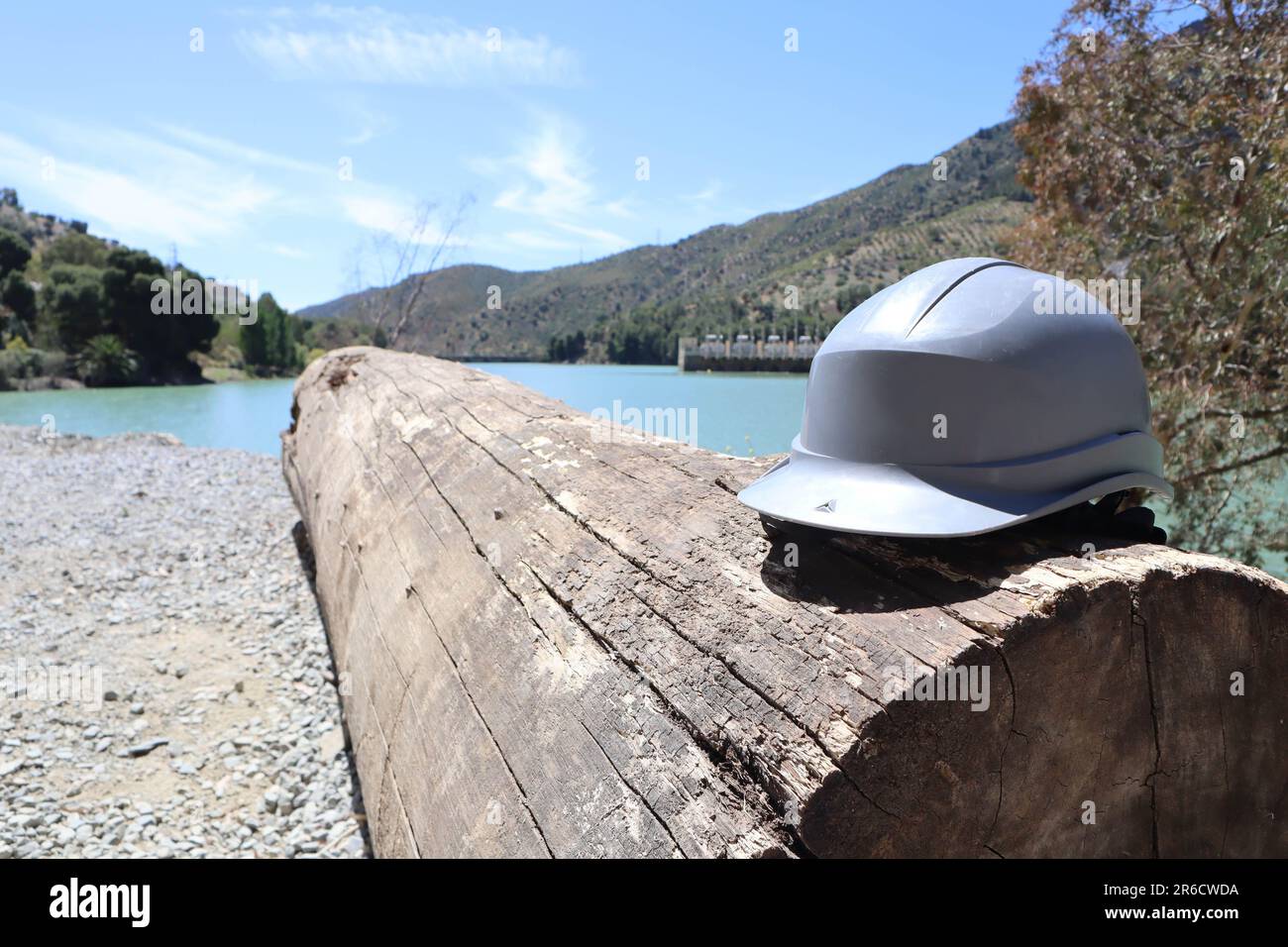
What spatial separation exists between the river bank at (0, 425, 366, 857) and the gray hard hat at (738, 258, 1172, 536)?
2.63 meters

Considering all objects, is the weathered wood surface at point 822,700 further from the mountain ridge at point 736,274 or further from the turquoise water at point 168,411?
the mountain ridge at point 736,274

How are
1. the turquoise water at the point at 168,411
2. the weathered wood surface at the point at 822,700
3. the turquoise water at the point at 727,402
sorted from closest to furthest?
the weathered wood surface at the point at 822,700
the turquoise water at the point at 727,402
the turquoise water at the point at 168,411

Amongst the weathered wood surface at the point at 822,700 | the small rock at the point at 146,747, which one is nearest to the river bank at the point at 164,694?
the small rock at the point at 146,747

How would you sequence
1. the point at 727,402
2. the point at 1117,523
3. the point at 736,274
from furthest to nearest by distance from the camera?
the point at 736,274 < the point at 727,402 < the point at 1117,523

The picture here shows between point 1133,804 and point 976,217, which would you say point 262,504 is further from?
point 976,217

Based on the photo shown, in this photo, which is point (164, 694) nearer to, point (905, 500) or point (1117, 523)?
point (905, 500)

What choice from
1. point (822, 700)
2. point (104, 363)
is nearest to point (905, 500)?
point (822, 700)

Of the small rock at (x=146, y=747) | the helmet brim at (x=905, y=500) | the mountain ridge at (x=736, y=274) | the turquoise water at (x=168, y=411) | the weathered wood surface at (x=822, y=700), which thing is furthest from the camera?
the mountain ridge at (x=736, y=274)

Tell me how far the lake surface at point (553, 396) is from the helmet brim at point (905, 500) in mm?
1741

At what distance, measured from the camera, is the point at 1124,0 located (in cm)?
657

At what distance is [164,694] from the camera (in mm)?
4395

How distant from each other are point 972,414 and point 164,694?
454cm

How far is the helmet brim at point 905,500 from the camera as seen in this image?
1584 mm
